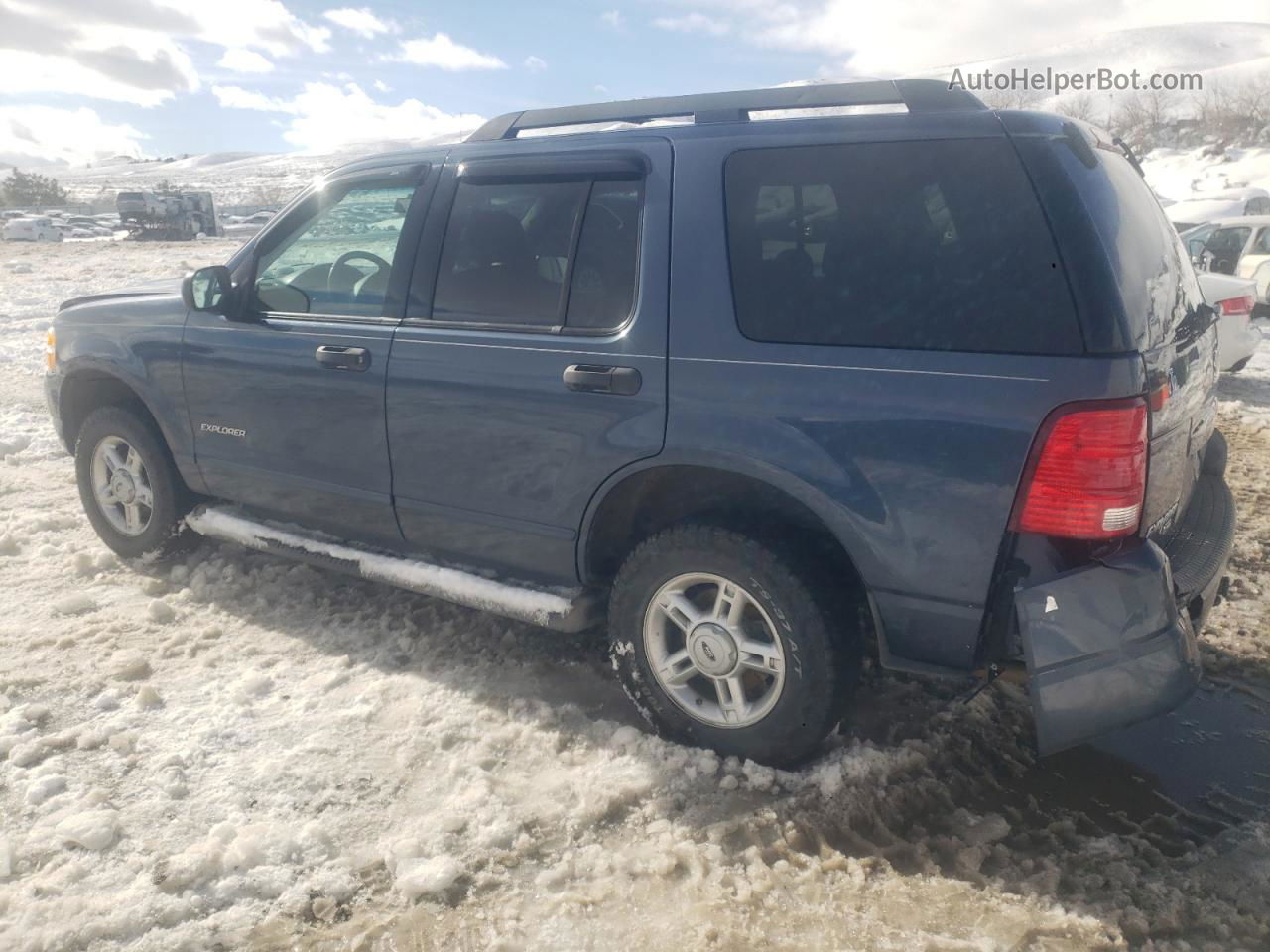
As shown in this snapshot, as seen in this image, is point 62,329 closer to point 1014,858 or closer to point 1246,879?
point 1014,858

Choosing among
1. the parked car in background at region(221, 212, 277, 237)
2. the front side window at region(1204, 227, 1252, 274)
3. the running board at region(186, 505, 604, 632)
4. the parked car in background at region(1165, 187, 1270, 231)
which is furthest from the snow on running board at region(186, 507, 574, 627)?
the parked car in background at region(221, 212, 277, 237)

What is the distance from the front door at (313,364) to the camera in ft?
11.3

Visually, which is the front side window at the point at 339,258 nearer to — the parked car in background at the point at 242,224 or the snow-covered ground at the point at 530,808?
the snow-covered ground at the point at 530,808

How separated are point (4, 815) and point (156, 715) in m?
0.57

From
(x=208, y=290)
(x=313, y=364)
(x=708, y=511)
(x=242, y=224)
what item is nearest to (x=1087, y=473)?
(x=708, y=511)

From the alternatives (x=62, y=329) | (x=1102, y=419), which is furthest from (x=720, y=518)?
(x=62, y=329)

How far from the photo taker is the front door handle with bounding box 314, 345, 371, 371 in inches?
133

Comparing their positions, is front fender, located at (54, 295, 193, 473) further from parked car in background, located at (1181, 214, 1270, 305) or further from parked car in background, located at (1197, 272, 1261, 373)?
parked car in background, located at (1181, 214, 1270, 305)

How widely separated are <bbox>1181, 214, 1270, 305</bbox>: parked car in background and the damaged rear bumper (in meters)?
11.5

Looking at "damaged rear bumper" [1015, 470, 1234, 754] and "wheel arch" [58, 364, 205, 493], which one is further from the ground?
"wheel arch" [58, 364, 205, 493]

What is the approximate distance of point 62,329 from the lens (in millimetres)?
4410

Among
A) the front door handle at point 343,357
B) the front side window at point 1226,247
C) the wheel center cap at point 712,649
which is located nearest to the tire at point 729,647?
the wheel center cap at point 712,649

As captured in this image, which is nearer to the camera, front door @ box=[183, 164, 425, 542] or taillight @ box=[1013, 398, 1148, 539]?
taillight @ box=[1013, 398, 1148, 539]

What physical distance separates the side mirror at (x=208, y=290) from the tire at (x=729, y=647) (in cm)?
213
